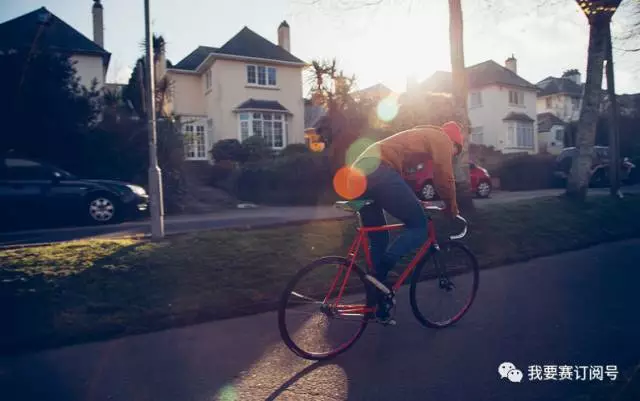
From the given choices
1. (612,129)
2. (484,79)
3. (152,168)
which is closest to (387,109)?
(612,129)

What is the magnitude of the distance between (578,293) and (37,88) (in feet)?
50.9

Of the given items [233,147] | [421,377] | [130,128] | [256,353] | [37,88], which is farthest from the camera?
[233,147]

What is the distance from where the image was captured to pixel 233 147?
2667 cm

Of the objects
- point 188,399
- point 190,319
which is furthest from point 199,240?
point 188,399

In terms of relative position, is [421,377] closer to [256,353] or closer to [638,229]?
[256,353]

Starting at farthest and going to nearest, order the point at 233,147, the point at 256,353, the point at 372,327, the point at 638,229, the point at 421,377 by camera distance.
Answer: the point at 233,147
the point at 638,229
the point at 372,327
the point at 256,353
the point at 421,377

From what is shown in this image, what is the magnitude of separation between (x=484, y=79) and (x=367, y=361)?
43997 millimetres

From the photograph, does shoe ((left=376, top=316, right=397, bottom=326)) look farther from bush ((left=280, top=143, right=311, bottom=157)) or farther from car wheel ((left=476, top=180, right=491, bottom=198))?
bush ((left=280, top=143, right=311, bottom=157))

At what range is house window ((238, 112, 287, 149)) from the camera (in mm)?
30922

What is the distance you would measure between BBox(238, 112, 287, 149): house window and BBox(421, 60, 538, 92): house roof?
1592 centimetres

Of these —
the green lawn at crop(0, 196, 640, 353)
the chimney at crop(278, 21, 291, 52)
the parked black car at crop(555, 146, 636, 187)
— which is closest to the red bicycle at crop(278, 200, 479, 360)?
the green lawn at crop(0, 196, 640, 353)

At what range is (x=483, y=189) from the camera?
20.5 metres

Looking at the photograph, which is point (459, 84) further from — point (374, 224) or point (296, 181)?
point (296, 181)

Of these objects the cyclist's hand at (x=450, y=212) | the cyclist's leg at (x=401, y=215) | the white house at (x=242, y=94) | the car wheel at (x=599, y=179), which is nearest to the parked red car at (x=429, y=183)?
the car wheel at (x=599, y=179)
